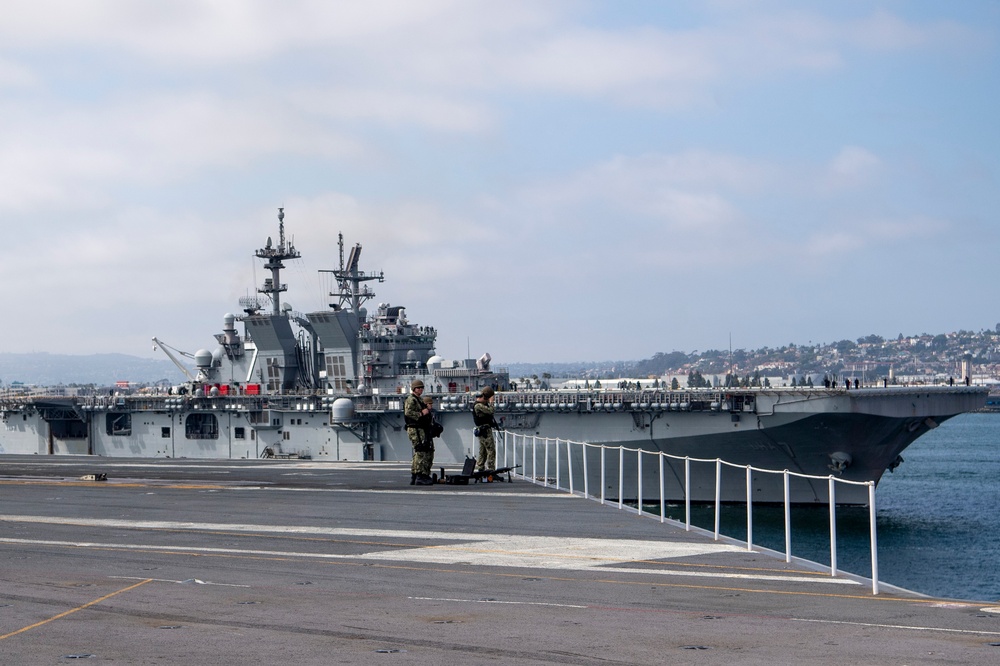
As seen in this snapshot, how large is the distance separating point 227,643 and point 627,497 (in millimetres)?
35789

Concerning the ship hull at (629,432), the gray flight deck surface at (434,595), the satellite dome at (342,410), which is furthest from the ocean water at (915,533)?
the gray flight deck surface at (434,595)

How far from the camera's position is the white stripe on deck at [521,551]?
10.9m

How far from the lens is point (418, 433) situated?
733 inches

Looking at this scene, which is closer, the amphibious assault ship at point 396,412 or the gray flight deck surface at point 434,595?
the gray flight deck surface at point 434,595

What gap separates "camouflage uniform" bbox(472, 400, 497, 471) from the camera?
743 inches

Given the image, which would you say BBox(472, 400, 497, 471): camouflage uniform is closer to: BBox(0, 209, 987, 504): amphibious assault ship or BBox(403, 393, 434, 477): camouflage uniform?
BBox(403, 393, 434, 477): camouflage uniform

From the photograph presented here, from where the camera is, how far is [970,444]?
357 feet

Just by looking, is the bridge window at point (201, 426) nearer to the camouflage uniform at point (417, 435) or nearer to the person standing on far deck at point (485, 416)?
the camouflage uniform at point (417, 435)

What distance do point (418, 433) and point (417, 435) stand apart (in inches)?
2.5

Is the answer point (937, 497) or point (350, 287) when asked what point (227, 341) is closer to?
point (350, 287)

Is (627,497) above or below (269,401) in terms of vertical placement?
below

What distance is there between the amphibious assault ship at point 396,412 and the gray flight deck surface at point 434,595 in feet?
57.0

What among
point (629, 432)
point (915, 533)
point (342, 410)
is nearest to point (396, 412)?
point (342, 410)

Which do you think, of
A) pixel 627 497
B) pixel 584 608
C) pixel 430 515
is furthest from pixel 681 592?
pixel 627 497
